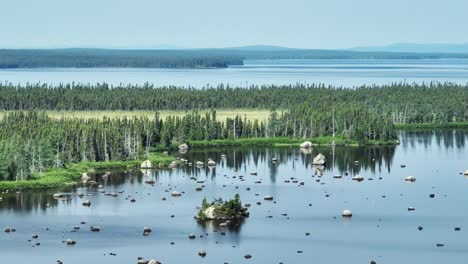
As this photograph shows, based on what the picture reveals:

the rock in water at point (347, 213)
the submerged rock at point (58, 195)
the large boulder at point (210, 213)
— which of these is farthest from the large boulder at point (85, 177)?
the rock in water at point (347, 213)

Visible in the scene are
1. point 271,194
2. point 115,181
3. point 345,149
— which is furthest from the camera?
point 345,149

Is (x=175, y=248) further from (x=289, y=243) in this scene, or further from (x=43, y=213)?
(x=43, y=213)

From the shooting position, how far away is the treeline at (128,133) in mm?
111625

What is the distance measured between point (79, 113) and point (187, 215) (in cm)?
10355

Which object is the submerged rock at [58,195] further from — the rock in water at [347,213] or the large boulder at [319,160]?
the large boulder at [319,160]

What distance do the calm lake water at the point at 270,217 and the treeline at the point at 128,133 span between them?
7.17 m

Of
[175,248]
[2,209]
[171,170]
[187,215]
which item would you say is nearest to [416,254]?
[175,248]

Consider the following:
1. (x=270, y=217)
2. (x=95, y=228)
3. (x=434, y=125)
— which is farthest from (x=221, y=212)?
(x=434, y=125)

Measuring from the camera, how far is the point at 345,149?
14625 centimetres

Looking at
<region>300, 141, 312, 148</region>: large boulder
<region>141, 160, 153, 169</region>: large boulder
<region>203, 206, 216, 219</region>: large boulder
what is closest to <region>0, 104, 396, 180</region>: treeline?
<region>141, 160, 153, 169</region>: large boulder

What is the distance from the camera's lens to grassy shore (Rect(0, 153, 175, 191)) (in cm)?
10462

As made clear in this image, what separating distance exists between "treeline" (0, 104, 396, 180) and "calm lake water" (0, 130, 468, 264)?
7171 millimetres

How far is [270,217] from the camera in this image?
91.1 m

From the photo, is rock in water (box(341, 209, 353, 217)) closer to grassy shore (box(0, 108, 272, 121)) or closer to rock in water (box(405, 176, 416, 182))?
rock in water (box(405, 176, 416, 182))
